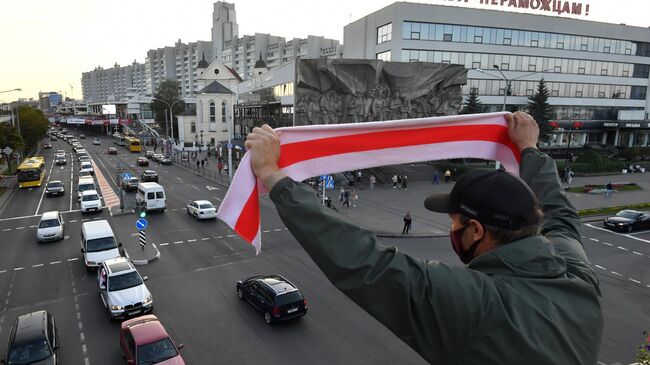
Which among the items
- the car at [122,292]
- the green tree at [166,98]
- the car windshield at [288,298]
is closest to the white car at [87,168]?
the car at [122,292]

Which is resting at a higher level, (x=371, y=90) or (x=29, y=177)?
(x=371, y=90)

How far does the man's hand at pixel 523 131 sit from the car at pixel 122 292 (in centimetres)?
Answer: 1454

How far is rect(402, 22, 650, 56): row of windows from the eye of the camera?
4894cm

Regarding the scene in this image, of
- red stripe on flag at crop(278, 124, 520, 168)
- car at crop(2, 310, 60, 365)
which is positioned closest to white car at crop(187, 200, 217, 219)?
car at crop(2, 310, 60, 365)

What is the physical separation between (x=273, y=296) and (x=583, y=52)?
62.6 meters

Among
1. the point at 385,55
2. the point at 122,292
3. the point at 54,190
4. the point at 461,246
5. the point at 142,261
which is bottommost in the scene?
the point at 142,261

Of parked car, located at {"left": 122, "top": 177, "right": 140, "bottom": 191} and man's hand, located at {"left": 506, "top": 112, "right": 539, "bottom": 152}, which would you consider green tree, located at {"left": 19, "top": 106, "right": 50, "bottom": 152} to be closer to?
parked car, located at {"left": 122, "top": 177, "right": 140, "bottom": 191}

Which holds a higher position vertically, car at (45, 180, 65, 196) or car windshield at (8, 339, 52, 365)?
car windshield at (8, 339, 52, 365)

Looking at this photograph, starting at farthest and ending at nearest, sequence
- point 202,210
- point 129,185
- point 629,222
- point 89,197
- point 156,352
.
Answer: point 129,185, point 89,197, point 202,210, point 629,222, point 156,352

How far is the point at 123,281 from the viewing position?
15539mm

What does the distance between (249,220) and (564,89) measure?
67.5m

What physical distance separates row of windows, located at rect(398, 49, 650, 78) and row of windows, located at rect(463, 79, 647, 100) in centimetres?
181

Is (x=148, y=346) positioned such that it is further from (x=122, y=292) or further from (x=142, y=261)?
(x=142, y=261)

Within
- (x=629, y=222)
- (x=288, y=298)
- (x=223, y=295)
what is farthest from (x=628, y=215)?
(x=223, y=295)
